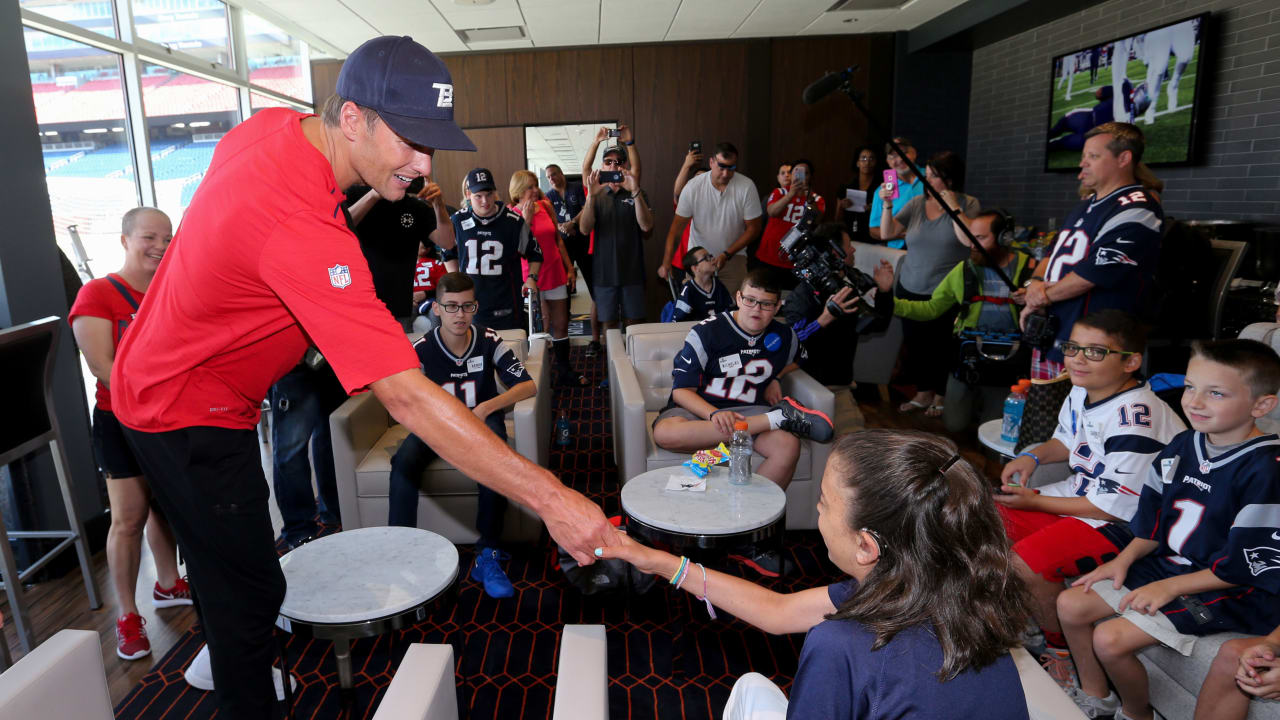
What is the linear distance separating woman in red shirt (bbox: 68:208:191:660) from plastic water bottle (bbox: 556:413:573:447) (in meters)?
2.31

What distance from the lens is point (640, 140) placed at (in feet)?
27.2

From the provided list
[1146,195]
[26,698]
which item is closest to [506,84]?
[1146,195]

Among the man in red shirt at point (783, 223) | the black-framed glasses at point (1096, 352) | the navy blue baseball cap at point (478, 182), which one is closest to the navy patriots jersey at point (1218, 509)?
the black-framed glasses at point (1096, 352)

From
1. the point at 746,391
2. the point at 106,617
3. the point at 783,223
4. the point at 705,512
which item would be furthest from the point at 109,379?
the point at 783,223

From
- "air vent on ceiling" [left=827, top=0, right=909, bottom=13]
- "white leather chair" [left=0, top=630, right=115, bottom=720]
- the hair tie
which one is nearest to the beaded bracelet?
the hair tie

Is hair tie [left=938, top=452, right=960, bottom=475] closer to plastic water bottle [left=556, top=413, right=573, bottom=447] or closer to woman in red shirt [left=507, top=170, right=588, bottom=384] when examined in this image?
plastic water bottle [left=556, top=413, right=573, bottom=447]

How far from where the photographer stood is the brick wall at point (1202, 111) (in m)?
4.51

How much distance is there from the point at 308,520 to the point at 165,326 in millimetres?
2136

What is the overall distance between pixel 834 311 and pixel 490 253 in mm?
2258

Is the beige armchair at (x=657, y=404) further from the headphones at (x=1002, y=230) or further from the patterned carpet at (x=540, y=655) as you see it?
the headphones at (x=1002, y=230)

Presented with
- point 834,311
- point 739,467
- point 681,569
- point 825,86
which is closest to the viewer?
point 681,569

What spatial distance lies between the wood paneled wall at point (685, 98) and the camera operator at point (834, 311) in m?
4.33

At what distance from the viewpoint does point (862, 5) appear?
6680 millimetres

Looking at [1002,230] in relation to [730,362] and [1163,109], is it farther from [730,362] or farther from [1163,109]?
[1163,109]
